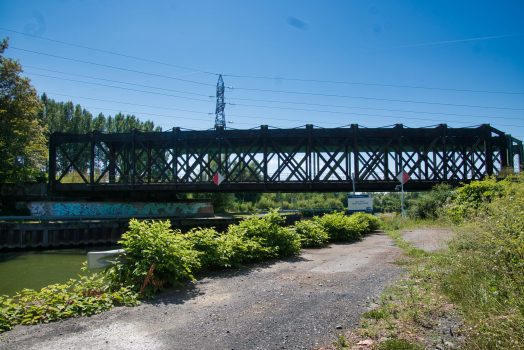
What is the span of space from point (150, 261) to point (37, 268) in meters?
13.9

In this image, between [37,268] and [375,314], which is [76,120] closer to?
[37,268]

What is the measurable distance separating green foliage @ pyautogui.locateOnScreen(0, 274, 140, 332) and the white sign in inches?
772

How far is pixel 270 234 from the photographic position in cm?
1097

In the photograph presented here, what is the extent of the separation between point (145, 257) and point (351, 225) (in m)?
11.3

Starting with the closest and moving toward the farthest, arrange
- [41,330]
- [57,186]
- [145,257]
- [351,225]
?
[41,330] < [145,257] < [351,225] < [57,186]

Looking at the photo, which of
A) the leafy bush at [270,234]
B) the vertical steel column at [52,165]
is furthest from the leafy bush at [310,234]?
the vertical steel column at [52,165]

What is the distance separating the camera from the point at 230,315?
543 cm

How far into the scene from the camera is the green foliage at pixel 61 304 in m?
5.24

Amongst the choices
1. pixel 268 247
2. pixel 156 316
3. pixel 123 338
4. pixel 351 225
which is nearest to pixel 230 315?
pixel 156 316

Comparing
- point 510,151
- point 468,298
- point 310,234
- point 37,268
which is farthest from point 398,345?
point 510,151

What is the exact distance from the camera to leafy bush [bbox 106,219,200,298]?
6.77 metres

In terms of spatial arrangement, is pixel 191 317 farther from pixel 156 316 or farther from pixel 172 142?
pixel 172 142

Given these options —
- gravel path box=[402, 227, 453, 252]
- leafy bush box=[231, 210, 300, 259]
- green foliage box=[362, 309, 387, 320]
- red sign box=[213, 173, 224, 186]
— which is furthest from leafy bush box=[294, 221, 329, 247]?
red sign box=[213, 173, 224, 186]

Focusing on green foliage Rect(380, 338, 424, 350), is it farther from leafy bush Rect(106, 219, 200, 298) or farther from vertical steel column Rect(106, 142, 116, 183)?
vertical steel column Rect(106, 142, 116, 183)
